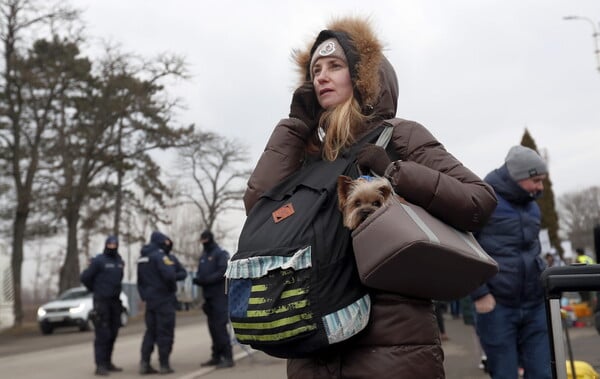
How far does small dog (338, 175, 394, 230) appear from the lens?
2303mm

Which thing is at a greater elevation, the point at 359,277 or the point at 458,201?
the point at 458,201

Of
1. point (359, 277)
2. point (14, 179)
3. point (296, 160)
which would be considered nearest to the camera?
point (359, 277)

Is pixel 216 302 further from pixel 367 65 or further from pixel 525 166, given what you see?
pixel 367 65

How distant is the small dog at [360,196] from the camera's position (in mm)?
2303

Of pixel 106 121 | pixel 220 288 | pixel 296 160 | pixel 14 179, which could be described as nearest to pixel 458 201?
pixel 296 160

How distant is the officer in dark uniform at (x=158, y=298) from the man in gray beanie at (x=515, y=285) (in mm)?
7356

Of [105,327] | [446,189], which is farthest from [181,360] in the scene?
[446,189]

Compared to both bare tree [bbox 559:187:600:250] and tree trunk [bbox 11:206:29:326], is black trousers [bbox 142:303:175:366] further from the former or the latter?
bare tree [bbox 559:187:600:250]

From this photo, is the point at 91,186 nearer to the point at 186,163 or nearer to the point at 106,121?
the point at 106,121

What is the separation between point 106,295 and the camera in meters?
12.3

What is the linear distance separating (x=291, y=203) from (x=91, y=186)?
33.6m

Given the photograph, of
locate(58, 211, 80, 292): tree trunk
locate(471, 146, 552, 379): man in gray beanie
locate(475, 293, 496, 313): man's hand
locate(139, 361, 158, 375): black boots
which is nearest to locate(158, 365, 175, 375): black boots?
locate(139, 361, 158, 375): black boots

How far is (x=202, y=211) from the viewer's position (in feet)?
185

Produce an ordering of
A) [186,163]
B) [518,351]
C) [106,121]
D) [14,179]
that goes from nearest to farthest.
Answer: [518,351] < [14,179] < [106,121] < [186,163]
